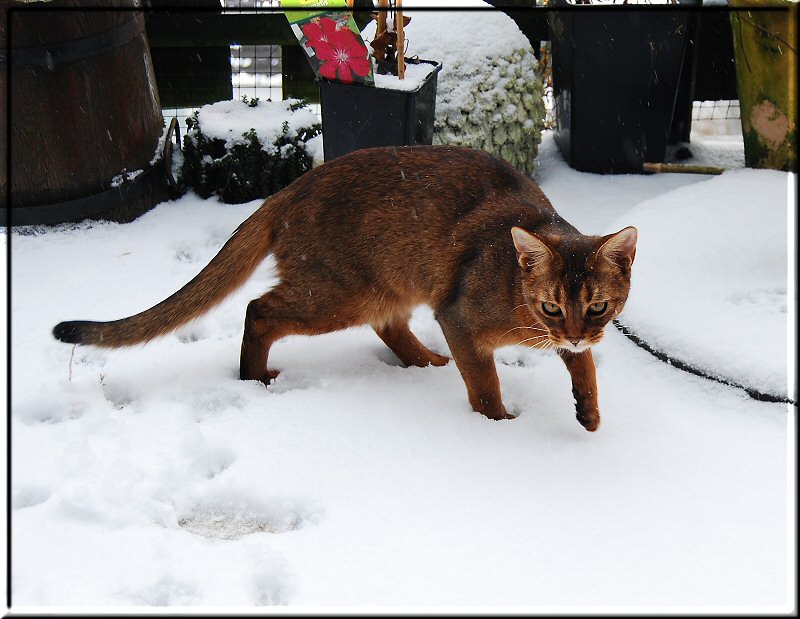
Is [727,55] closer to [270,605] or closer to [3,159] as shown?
[3,159]

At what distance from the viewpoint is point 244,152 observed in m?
5.07

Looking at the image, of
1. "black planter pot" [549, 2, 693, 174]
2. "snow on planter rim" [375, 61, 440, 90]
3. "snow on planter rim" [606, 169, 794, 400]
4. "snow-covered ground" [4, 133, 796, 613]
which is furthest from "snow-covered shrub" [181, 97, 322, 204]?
"snow on planter rim" [606, 169, 794, 400]

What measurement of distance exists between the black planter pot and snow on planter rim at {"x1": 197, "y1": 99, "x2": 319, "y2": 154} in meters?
1.62

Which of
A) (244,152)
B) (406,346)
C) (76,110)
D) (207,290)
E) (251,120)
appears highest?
(76,110)

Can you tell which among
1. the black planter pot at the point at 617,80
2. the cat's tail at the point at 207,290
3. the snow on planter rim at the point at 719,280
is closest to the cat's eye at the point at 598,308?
the snow on planter rim at the point at 719,280

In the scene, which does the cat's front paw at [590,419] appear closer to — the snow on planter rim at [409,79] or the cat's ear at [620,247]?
the cat's ear at [620,247]

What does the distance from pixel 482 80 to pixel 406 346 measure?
6.93 ft

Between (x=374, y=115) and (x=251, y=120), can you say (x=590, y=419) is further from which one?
(x=251, y=120)

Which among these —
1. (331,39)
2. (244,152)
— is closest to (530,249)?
(331,39)

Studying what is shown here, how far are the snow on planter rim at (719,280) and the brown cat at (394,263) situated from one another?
2.16 ft

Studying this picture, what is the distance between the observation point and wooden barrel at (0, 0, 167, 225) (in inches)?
168

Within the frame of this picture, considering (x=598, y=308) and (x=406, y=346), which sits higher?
(x=598, y=308)

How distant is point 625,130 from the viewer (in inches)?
215

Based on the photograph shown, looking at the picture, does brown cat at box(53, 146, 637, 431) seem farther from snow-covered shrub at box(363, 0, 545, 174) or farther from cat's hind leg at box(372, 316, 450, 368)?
snow-covered shrub at box(363, 0, 545, 174)
